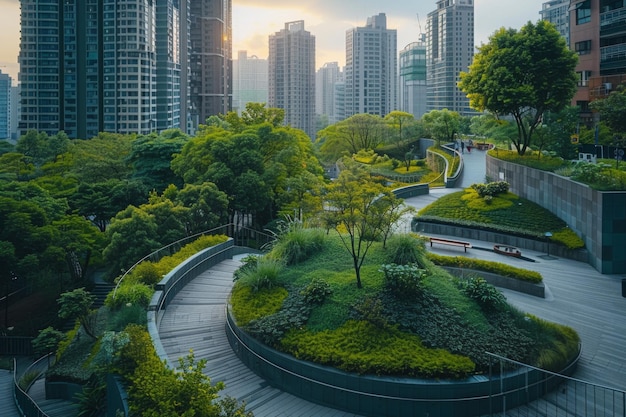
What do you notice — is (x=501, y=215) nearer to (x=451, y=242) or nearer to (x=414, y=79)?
(x=451, y=242)

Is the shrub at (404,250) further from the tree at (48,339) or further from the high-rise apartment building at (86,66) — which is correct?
the high-rise apartment building at (86,66)

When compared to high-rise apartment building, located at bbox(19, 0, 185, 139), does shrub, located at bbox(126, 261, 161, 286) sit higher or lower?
lower

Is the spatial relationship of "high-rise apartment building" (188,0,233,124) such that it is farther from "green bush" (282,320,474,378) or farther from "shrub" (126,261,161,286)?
"green bush" (282,320,474,378)

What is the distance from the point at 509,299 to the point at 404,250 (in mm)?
4699

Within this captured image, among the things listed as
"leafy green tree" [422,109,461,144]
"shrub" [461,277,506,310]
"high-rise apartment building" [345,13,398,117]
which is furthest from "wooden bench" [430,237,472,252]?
"high-rise apartment building" [345,13,398,117]

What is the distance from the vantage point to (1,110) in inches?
6245

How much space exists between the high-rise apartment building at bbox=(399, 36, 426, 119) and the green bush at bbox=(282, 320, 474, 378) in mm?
150927

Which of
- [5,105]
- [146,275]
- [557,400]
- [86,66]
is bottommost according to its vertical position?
[557,400]

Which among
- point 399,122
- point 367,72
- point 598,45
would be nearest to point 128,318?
point 598,45

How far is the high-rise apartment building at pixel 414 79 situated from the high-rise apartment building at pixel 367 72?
685cm

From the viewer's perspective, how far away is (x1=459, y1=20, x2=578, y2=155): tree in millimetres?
29250

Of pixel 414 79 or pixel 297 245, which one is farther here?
→ pixel 414 79

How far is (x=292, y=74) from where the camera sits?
15438 centimetres

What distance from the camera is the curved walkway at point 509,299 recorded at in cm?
1301
